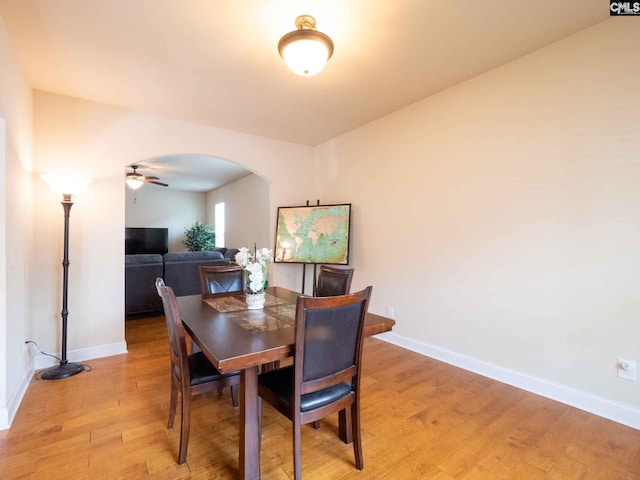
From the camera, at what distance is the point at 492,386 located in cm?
253

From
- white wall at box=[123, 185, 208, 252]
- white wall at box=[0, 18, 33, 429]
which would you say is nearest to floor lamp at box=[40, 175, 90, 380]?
white wall at box=[0, 18, 33, 429]

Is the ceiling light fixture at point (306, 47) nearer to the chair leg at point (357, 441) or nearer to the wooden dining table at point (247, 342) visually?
the wooden dining table at point (247, 342)

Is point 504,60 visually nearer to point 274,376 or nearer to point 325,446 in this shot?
point 274,376

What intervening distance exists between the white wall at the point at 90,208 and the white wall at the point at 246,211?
2.65m

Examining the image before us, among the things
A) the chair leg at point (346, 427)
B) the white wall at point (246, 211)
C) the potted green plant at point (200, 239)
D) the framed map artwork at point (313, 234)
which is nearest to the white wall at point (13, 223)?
the chair leg at point (346, 427)

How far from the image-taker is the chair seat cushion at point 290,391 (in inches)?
57.5

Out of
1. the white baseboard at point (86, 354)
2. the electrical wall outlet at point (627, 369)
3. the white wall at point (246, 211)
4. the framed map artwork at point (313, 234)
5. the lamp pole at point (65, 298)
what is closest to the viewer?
the electrical wall outlet at point (627, 369)

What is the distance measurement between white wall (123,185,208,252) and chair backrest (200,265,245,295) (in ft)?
22.4

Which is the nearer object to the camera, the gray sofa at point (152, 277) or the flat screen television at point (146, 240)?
the gray sofa at point (152, 277)

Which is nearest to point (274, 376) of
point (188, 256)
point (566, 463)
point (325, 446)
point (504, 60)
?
point (325, 446)

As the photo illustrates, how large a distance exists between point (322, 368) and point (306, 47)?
6.19ft

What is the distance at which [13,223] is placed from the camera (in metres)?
2.17

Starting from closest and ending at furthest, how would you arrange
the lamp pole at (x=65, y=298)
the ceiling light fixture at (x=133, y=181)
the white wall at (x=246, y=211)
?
the lamp pole at (x=65, y=298)
the ceiling light fixture at (x=133, y=181)
the white wall at (x=246, y=211)

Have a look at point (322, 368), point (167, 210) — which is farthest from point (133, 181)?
point (322, 368)
